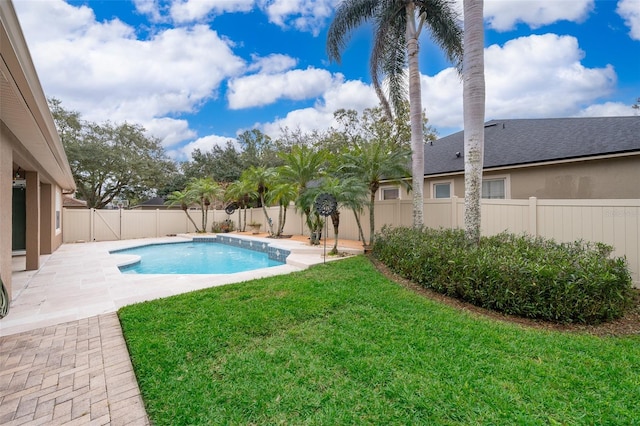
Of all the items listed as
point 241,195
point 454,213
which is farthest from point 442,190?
point 241,195

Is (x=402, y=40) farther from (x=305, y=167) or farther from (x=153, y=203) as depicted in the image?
(x=153, y=203)

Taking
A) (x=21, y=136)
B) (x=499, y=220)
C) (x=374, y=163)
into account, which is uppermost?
(x=374, y=163)

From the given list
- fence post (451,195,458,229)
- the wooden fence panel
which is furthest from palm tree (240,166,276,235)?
fence post (451,195,458,229)

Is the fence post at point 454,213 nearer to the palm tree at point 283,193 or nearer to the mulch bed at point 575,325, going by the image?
the mulch bed at point 575,325

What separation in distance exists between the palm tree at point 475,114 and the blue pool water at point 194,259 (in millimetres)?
7343

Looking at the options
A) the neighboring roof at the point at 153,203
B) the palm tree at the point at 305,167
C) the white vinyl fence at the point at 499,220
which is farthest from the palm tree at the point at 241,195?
the neighboring roof at the point at 153,203

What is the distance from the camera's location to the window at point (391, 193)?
13.8m

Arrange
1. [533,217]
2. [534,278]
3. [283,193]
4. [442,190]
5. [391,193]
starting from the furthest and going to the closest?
1. [391,193]
2. [283,193]
3. [442,190]
4. [533,217]
5. [534,278]

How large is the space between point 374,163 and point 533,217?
15.6 ft

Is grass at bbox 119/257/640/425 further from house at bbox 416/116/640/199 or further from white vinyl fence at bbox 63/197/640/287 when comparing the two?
house at bbox 416/116/640/199

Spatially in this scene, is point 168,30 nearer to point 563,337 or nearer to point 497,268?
point 497,268

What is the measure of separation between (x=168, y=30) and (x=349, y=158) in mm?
8317

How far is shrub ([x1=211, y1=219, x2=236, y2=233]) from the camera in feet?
67.3

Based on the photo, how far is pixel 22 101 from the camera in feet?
12.9
